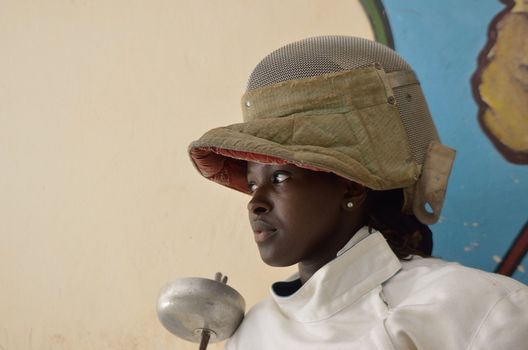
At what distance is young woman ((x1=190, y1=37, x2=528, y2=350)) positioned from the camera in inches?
46.3

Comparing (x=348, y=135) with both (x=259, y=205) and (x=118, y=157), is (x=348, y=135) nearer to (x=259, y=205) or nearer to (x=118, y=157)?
(x=259, y=205)

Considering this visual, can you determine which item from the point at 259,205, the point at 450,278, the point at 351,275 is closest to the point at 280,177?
the point at 259,205

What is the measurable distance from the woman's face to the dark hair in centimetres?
7

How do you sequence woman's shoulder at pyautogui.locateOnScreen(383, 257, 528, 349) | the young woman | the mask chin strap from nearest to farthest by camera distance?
woman's shoulder at pyautogui.locateOnScreen(383, 257, 528, 349), the young woman, the mask chin strap

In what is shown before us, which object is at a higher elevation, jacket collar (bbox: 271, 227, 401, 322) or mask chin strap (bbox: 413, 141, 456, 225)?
mask chin strap (bbox: 413, 141, 456, 225)

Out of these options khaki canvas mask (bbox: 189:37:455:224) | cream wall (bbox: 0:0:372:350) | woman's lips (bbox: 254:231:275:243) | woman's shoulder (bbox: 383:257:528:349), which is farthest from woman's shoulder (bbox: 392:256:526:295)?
cream wall (bbox: 0:0:372:350)

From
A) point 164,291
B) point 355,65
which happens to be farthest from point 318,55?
point 164,291

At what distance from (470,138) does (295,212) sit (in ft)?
1.41

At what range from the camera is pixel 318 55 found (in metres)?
1.28

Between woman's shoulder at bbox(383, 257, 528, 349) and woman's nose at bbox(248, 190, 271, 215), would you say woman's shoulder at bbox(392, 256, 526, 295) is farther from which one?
woman's nose at bbox(248, 190, 271, 215)

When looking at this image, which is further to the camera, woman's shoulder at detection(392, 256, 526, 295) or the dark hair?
the dark hair

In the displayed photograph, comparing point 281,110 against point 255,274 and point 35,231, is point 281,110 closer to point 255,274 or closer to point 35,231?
point 255,274

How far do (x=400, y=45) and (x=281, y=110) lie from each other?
17.7 inches

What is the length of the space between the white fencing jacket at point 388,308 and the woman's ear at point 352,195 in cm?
5
